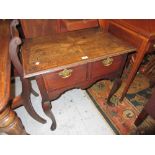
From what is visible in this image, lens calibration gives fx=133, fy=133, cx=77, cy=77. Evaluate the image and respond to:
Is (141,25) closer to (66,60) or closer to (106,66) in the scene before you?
(106,66)

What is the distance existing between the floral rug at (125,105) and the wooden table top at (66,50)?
832 millimetres

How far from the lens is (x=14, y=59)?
902 mm

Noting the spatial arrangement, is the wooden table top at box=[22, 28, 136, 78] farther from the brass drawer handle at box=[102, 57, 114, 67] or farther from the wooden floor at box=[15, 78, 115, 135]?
the wooden floor at box=[15, 78, 115, 135]

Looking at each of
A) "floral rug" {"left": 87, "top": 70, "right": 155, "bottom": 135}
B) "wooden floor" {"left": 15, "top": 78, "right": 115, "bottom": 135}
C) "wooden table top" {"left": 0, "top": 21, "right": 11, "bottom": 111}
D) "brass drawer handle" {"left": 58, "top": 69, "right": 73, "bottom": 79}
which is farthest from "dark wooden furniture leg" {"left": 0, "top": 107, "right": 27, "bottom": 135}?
"floral rug" {"left": 87, "top": 70, "right": 155, "bottom": 135}

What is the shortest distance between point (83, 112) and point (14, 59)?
1049 millimetres

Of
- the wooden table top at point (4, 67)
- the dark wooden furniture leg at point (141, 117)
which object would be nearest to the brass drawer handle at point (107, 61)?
the dark wooden furniture leg at point (141, 117)

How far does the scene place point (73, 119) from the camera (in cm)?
157

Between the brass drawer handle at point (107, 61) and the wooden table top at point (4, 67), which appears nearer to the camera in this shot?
the wooden table top at point (4, 67)

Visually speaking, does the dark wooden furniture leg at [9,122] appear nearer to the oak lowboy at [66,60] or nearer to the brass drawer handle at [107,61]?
the oak lowboy at [66,60]

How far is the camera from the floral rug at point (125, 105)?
4.91 ft

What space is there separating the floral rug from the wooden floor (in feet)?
0.29
